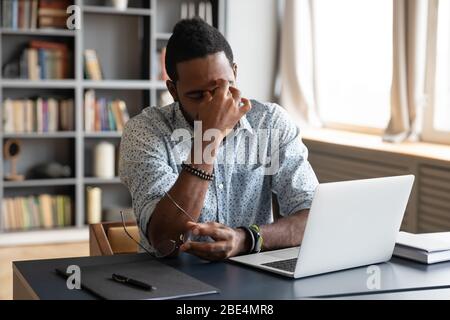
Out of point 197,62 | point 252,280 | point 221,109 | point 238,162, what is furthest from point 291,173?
point 252,280

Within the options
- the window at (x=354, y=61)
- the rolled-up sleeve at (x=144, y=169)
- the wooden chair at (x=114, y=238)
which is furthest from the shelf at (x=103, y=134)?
the rolled-up sleeve at (x=144, y=169)

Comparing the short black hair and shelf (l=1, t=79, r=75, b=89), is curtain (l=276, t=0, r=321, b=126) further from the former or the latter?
the short black hair

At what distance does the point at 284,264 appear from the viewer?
1.60m

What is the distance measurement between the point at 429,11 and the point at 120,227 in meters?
2.51

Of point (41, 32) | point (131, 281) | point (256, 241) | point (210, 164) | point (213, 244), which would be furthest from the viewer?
point (41, 32)

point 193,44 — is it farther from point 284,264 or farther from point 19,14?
point 19,14

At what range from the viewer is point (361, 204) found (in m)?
1.53

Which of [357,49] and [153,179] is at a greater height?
[357,49]

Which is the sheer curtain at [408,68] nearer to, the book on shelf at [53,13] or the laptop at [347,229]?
the book on shelf at [53,13]

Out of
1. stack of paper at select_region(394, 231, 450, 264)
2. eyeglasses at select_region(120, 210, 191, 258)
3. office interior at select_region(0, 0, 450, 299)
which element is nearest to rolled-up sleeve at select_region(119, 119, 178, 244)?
eyeglasses at select_region(120, 210, 191, 258)

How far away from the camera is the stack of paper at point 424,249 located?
→ 5.55 ft

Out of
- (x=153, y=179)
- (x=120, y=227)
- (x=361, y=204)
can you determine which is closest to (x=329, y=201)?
(x=361, y=204)

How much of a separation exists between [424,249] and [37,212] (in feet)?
12.0

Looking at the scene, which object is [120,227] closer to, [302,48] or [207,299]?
[207,299]
